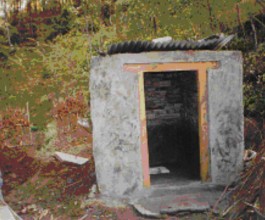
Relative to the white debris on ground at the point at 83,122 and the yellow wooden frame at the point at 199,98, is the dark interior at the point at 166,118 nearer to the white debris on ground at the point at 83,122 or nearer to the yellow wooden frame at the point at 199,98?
the yellow wooden frame at the point at 199,98

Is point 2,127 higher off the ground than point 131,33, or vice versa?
point 131,33

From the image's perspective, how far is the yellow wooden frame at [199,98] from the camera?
17.4 ft

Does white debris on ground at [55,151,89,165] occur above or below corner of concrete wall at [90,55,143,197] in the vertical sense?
below

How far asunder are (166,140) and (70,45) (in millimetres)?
5879

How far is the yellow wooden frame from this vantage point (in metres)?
5.31

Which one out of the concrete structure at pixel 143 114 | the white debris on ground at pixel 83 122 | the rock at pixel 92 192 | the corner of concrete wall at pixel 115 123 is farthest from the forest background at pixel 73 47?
the corner of concrete wall at pixel 115 123

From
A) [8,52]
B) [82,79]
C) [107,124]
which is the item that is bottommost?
[107,124]

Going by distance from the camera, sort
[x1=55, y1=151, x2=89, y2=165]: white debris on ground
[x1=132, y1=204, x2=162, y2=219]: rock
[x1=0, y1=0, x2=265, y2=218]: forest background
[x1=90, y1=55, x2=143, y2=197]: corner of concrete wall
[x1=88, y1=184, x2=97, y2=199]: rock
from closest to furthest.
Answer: [x1=132, y1=204, x2=162, y2=219]: rock, [x1=90, y1=55, x2=143, y2=197]: corner of concrete wall, [x1=88, y1=184, x2=97, y2=199]: rock, [x1=55, y1=151, x2=89, y2=165]: white debris on ground, [x1=0, y1=0, x2=265, y2=218]: forest background

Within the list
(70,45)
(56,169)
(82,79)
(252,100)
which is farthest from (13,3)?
(252,100)

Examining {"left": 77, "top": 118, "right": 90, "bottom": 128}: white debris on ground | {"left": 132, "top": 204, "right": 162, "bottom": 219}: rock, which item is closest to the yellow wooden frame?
{"left": 132, "top": 204, "right": 162, "bottom": 219}: rock

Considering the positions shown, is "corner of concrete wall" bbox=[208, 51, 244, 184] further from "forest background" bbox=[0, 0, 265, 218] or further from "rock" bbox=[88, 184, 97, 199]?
"forest background" bbox=[0, 0, 265, 218]

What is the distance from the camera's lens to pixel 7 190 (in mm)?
6387

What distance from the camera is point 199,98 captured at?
5496 mm

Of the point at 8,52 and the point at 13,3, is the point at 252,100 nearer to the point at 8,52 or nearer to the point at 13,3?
the point at 8,52
